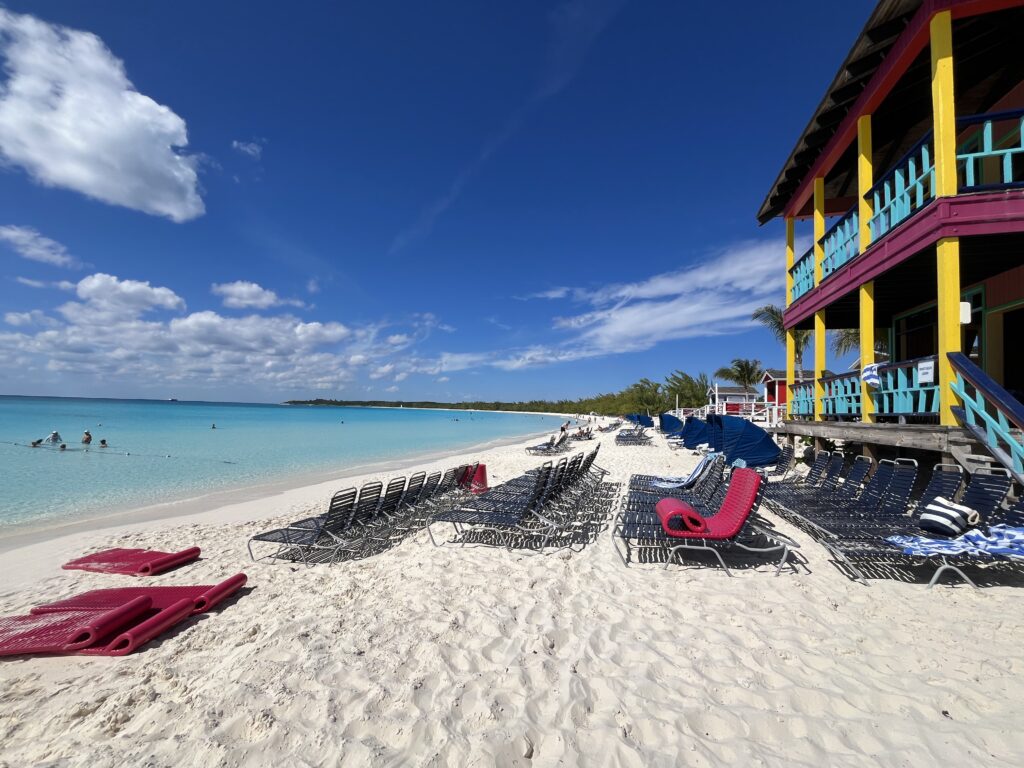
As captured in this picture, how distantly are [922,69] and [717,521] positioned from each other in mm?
9269

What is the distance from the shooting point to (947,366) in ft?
21.0

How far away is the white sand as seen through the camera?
2.31 meters

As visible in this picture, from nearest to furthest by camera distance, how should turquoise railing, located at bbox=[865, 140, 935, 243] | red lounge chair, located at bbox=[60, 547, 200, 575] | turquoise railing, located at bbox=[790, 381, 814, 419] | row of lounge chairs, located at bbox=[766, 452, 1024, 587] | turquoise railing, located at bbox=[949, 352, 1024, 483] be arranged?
row of lounge chairs, located at bbox=[766, 452, 1024, 587] < turquoise railing, located at bbox=[949, 352, 1024, 483] < red lounge chair, located at bbox=[60, 547, 200, 575] < turquoise railing, located at bbox=[865, 140, 935, 243] < turquoise railing, located at bbox=[790, 381, 814, 419]

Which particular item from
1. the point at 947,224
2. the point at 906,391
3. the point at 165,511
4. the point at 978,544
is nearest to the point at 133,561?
the point at 165,511

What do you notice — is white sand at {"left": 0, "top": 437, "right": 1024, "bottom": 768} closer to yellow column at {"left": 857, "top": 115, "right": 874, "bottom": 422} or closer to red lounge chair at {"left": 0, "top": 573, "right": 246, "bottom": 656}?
red lounge chair at {"left": 0, "top": 573, "right": 246, "bottom": 656}

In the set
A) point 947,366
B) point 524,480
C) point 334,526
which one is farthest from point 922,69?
point 334,526

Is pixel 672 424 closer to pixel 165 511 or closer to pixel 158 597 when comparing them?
pixel 165 511

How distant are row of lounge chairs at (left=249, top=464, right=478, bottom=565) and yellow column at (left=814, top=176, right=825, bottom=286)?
10.2m

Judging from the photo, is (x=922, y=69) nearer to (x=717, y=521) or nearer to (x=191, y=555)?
(x=717, y=521)

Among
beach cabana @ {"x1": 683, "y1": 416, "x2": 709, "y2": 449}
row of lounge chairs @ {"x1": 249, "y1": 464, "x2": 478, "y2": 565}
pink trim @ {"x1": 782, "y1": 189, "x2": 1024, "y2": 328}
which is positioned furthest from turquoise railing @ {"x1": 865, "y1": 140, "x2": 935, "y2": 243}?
beach cabana @ {"x1": 683, "y1": 416, "x2": 709, "y2": 449}

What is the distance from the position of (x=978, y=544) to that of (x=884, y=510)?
63.7 inches

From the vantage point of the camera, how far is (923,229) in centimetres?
682

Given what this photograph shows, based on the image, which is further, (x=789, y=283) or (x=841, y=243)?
(x=789, y=283)

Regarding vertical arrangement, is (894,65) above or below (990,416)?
above
